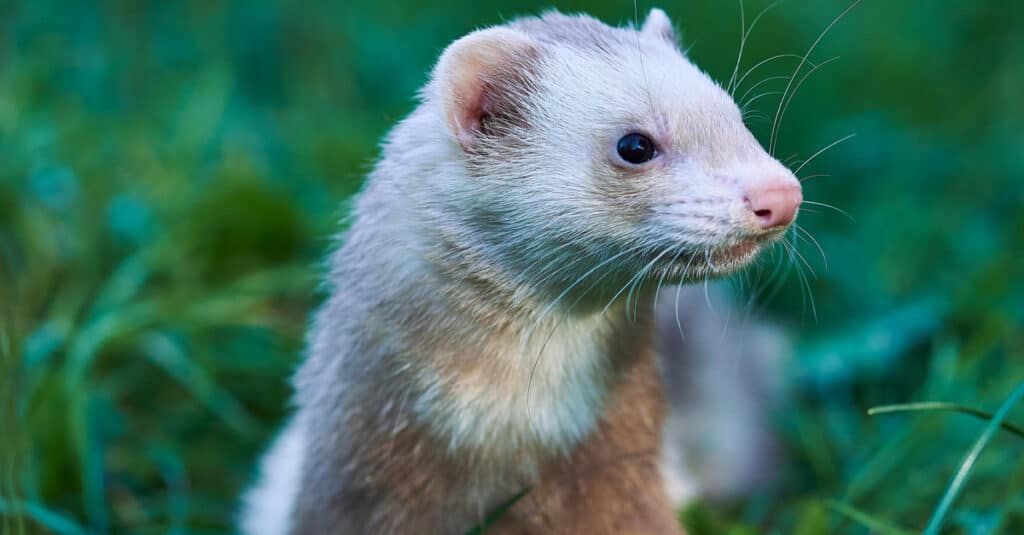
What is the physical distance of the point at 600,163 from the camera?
9.12 feet

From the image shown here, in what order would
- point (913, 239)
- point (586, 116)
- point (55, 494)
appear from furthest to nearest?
1. point (913, 239)
2. point (55, 494)
3. point (586, 116)

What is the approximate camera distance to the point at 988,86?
22.8 feet

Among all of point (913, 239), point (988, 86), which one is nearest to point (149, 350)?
point (913, 239)

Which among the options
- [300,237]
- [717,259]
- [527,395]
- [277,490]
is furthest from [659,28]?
[300,237]

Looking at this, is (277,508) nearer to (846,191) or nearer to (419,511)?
(419,511)

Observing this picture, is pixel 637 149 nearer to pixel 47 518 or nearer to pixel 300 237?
pixel 47 518

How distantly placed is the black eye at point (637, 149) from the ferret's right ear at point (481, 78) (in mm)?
332

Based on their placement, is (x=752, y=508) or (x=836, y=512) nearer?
(x=836, y=512)

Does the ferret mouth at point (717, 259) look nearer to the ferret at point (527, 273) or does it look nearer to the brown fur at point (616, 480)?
the ferret at point (527, 273)

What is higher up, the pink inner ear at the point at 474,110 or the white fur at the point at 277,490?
the pink inner ear at the point at 474,110

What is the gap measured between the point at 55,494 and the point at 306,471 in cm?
124

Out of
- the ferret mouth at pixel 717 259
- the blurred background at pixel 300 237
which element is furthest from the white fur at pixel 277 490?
the ferret mouth at pixel 717 259

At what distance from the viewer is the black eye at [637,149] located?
2.75 m

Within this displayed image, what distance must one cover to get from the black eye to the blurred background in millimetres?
929
